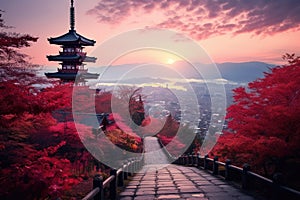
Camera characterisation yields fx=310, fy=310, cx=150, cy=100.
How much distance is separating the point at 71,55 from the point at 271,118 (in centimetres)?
2623

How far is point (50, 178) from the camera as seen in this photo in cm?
857

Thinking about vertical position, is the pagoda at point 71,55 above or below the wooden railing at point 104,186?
above

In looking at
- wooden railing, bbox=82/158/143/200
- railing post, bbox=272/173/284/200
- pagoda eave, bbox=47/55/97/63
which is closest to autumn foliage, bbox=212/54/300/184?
railing post, bbox=272/173/284/200

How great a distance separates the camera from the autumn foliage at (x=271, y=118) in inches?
344

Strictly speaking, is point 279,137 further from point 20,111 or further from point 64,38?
point 64,38

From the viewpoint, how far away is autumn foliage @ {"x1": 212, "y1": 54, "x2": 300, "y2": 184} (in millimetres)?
8734

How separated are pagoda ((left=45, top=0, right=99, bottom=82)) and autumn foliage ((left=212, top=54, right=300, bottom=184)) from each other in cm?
2383

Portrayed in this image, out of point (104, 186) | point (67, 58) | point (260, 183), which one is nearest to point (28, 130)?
point (104, 186)

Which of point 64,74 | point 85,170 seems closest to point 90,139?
point 85,170

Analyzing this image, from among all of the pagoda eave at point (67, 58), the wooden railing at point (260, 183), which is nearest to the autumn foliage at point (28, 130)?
the wooden railing at point (260, 183)

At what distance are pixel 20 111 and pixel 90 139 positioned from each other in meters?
8.19

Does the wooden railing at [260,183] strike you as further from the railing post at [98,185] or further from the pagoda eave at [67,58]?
the pagoda eave at [67,58]

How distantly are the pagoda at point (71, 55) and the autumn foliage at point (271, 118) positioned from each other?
2383 cm

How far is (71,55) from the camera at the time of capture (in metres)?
32.0
